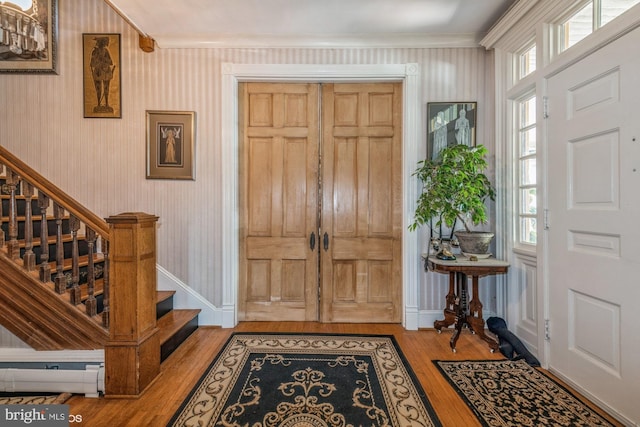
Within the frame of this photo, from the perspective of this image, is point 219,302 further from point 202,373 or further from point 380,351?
point 380,351

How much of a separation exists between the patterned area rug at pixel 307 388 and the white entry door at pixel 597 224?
105cm

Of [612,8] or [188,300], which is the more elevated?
[612,8]

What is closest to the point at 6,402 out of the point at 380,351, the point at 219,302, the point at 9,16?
the point at 219,302

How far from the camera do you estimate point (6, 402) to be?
189cm

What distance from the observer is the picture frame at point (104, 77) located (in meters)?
3.01

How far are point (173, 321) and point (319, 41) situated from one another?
2960 mm

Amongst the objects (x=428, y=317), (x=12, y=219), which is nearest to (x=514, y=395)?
(x=428, y=317)

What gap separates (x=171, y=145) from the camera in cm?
300

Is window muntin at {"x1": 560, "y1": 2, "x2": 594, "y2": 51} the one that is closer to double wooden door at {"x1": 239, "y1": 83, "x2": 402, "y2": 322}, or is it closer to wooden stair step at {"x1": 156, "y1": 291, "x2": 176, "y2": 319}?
double wooden door at {"x1": 239, "y1": 83, "x2": 402, "y2": 322}

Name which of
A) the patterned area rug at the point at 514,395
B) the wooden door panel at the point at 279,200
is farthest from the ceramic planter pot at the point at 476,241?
the wooden door panel at the point at 279,200

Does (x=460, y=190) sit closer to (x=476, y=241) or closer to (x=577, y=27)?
(x=476, y=241)

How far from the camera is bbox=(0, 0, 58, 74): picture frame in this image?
298 cm

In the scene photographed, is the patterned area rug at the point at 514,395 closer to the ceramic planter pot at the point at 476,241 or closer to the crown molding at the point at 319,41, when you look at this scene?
the ceramic planter pot at the point at 476,241

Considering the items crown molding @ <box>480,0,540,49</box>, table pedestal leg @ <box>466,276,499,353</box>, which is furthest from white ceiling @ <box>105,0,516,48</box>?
table pedestal leg @ <box>466,276,499,353</box>
